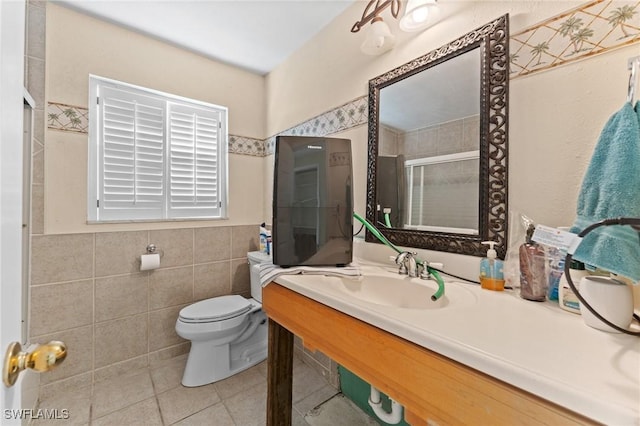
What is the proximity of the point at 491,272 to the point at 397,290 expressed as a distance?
334 mm

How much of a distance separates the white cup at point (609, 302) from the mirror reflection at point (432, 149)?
1.34ft

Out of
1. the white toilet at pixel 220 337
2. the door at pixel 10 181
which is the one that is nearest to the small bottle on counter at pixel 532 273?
the door at pixel 10 181

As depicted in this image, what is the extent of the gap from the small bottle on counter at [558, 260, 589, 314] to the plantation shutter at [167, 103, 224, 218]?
2.09 meters

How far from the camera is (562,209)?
2.67 ft

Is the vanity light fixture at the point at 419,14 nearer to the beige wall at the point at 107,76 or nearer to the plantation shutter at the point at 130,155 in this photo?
the beige wall at the point at 107,76

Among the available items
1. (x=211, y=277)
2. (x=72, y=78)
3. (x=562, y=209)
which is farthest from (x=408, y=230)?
(x=72, y=78)

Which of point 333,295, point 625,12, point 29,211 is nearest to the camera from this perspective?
point 625,12

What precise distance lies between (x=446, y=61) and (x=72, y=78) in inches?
82.9

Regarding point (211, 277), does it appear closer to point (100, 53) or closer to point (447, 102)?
point (100, 53)

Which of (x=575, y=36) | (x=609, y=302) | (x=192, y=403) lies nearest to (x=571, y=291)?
(x=609, y=302)

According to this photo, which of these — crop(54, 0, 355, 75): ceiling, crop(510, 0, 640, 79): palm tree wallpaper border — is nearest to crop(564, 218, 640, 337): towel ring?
crop(510, 0, 640, 79): palm tree wallpaper border

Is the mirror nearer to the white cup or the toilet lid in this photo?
the white cup

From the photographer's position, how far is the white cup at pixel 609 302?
22.6 inches

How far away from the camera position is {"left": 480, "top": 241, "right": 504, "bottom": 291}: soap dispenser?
867mm
